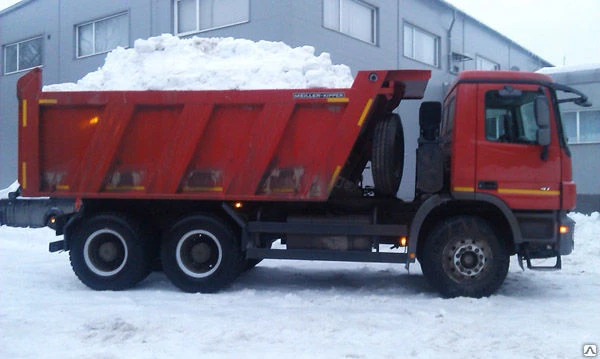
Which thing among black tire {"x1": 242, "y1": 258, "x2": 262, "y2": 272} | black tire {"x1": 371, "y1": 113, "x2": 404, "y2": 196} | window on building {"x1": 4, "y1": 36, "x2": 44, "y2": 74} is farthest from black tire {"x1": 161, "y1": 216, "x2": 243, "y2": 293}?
window on building {"x1": 4, "y1": 36, "x2": 44, "y2": 74}

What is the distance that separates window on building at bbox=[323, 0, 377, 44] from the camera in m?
15.2

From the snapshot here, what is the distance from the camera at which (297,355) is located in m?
5.38

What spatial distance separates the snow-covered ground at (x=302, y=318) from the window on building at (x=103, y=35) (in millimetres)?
9774

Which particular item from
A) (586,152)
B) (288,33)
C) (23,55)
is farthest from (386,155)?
(23,55)

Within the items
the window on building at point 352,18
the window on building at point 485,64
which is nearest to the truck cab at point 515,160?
the window on building at point 352,18

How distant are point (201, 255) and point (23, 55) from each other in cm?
1659

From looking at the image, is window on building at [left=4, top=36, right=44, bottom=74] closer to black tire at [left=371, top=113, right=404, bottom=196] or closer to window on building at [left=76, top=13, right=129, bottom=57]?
window on building at [left=76, top=13, right=129, bottom=57]

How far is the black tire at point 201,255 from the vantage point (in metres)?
A: 8.09

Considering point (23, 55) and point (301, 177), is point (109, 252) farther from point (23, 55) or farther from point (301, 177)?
point (23, 55)

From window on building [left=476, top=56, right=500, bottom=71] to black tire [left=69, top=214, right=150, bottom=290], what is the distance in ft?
60.4

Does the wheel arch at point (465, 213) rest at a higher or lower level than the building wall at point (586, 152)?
lower

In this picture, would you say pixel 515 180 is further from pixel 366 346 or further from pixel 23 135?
pixel 23 135

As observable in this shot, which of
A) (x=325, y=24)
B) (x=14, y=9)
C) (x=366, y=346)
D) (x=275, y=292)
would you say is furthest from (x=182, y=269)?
(x=14, y=9)

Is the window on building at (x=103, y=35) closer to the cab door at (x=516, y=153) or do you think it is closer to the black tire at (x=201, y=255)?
the black tire at (x=201, y=255)
